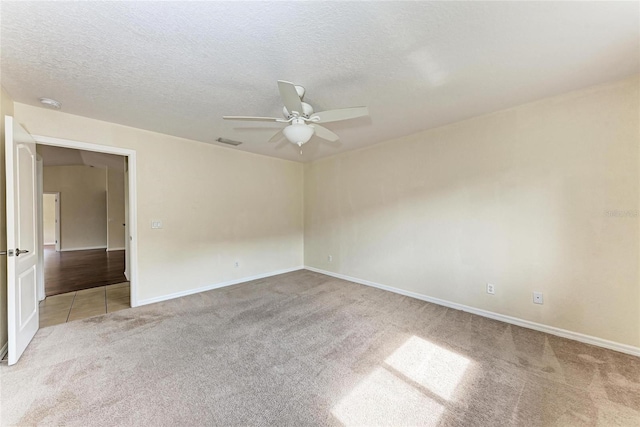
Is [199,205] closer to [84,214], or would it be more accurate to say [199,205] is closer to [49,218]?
[84,214]

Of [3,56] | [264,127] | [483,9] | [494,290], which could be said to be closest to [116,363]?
→ [3,56]

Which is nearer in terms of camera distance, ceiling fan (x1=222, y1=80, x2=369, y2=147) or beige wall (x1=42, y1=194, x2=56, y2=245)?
ceiling fan (x1=222, y1=80, x2=369, y2=147)

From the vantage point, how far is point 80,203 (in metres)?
8.70

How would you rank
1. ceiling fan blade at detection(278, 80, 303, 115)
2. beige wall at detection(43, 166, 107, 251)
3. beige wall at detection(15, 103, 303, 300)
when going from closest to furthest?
ceiling fan blade at detection(278, 80, 303, 115)
beige wall at detection(15, 103, 303, 300)
beige wall at detection(43, 166, 107, 251)

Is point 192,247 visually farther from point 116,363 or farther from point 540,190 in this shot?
point 540,190

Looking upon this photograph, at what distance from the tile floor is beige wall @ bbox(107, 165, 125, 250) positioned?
5.18 metres

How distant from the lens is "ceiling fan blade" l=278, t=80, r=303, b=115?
165 cm

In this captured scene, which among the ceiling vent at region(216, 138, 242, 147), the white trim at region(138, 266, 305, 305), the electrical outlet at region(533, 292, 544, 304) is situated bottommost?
the white trim at region(138, 266, 305, 305)

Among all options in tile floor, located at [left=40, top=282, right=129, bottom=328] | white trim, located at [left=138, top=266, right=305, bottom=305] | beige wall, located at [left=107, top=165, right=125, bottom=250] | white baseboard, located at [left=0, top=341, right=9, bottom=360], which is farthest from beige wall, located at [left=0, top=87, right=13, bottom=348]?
beige wall, located at [left=107, top=165, right=125, bottom=250]

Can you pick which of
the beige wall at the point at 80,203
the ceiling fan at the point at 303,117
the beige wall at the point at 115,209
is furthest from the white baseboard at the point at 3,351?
the beige wall at the point at 80,203

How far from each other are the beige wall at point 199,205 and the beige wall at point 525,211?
197 cm

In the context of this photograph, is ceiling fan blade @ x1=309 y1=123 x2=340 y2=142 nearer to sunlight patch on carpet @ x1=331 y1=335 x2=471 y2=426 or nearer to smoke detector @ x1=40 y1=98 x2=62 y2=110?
sunlight patch on carpet @ x1=331 y1=335 x2=471 y2=426

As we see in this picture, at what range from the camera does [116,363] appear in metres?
2.06

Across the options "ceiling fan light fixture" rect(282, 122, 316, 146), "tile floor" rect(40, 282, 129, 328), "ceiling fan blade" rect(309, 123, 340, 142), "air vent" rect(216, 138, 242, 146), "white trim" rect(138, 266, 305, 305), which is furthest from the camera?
"air vent" rect(216, 138, 242, 146)
